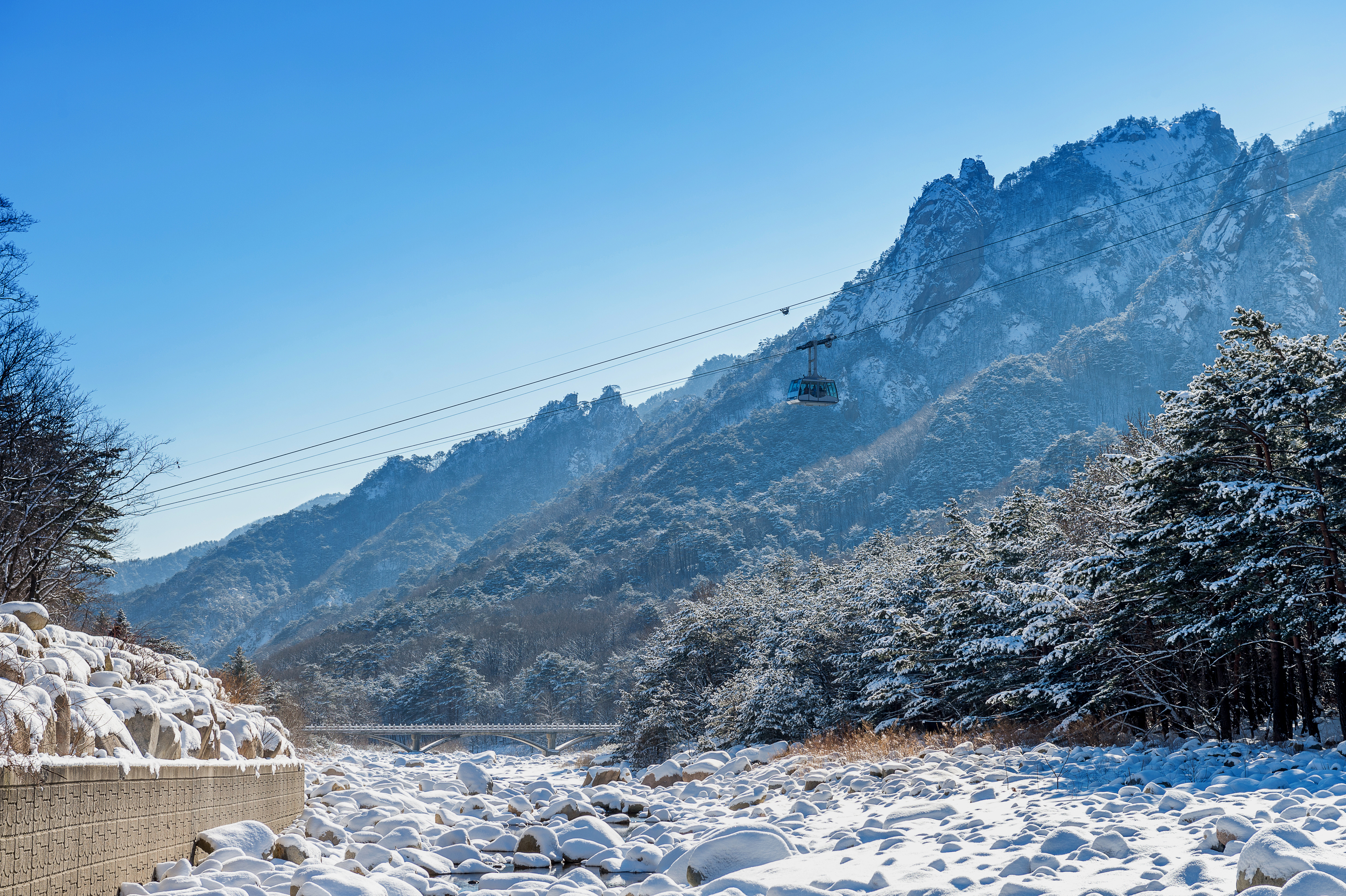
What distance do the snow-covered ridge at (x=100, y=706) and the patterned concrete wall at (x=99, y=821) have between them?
18 cm

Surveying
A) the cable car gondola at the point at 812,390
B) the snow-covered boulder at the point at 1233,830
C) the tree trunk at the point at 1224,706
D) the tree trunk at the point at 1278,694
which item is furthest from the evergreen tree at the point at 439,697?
Result: the snow-covered boulder at the point at 1233,830

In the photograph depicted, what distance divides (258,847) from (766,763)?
547 inches

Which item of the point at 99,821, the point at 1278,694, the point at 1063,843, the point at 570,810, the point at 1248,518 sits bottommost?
the point at 570,810

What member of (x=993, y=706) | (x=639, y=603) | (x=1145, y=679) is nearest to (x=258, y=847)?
(x=1145, y=679)

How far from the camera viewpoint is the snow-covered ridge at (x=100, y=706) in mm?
6461

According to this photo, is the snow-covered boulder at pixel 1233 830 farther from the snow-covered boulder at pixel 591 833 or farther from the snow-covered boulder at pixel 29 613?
the snow-covered boulder at pixel 29 613

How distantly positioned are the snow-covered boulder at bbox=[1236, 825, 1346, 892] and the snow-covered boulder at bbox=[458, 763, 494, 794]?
18680mm

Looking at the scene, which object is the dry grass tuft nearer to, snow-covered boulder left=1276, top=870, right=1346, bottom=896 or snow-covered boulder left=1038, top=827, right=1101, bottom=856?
snow-covered boulder left=1038, top=827, right=1101, bottom=856

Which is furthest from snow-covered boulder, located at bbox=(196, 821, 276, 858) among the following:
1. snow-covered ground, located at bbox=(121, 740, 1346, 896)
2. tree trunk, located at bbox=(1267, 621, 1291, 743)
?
tree trunk, located at bbox=(1267, 621, 1291, 743)

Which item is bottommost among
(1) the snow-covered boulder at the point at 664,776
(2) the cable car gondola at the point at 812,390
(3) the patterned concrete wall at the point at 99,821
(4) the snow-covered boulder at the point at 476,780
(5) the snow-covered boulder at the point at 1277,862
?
(1) the snow-covered boulder at the point at 664,776

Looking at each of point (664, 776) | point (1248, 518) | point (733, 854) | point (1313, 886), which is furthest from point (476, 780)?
point (1313, 886)

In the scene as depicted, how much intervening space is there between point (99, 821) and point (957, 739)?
609 inches

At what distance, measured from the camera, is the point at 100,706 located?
7582 millimetres

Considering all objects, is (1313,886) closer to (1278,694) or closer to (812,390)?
(1278,694)
